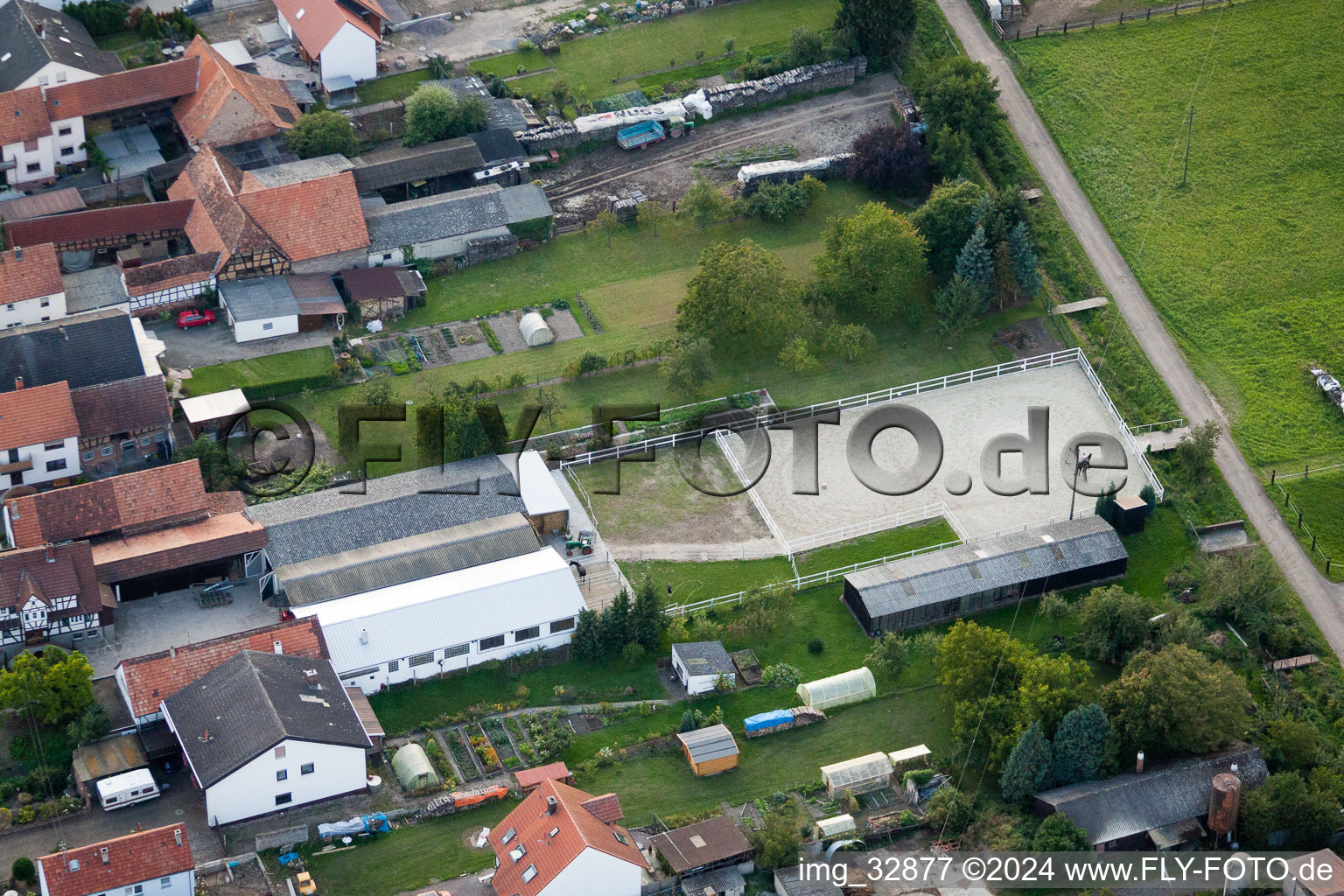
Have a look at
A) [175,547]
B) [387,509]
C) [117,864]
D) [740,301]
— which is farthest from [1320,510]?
[117,864]

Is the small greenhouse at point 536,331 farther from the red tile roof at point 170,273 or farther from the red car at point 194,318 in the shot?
the red tile roof at point 170,273

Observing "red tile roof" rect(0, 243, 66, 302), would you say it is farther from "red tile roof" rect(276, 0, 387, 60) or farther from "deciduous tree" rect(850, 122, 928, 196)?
"deciduous tree" rect(850, 122, 928, 196)

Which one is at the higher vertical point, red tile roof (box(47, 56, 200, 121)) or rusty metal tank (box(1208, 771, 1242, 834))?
red tile roof (box(47, 56, 200, 121))

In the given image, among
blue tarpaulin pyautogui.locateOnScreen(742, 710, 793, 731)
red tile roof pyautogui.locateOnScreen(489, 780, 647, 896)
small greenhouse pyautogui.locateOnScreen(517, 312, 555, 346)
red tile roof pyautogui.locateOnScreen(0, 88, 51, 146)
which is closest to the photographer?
red tile roof pyautogui.locateOnScreen(489, 780, 647, 896)

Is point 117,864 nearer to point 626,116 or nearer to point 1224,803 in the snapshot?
point 1224,803

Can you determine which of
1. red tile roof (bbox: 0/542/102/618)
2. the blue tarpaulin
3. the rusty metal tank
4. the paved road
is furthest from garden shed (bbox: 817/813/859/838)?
red tile roof (bbox: 0/542/102/618)

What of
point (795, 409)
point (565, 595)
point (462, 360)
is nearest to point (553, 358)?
point (462, 360)

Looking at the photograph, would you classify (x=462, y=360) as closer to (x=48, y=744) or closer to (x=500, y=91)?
(x=500, y=91)
